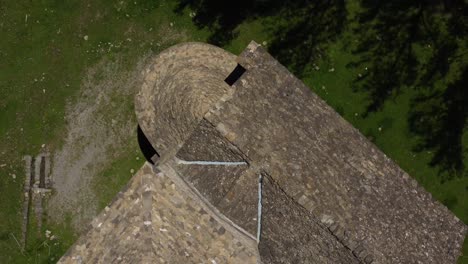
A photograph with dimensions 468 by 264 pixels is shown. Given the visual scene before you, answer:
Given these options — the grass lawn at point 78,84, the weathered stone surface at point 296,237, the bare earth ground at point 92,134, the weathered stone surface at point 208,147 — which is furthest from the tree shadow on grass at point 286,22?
the weathered stone surface at point 296,237

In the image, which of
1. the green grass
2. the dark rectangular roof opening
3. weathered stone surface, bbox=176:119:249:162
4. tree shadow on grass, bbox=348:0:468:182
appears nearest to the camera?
weathered stone surface, bbox=176:119:249:162

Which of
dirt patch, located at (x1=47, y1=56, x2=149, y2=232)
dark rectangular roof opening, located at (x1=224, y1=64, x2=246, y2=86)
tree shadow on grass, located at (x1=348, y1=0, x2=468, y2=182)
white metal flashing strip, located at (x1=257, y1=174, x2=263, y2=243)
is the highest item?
tree shadow on grass, located at (x1=348, y1=0, x2=468, y2=182)

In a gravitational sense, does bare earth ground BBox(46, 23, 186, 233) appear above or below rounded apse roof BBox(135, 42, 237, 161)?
below

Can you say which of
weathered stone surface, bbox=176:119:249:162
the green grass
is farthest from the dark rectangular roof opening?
the green grass

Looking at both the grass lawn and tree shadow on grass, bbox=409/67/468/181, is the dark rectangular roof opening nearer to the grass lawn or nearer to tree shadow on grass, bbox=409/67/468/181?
the grass lawn

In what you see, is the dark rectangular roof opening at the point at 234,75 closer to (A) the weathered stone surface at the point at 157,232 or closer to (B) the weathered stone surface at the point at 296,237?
(B) the weathered stone surface at the point at 296,237

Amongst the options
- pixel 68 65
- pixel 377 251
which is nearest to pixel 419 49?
pixel 377 251

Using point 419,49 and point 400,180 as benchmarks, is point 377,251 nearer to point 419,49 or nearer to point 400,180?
point 400,180
